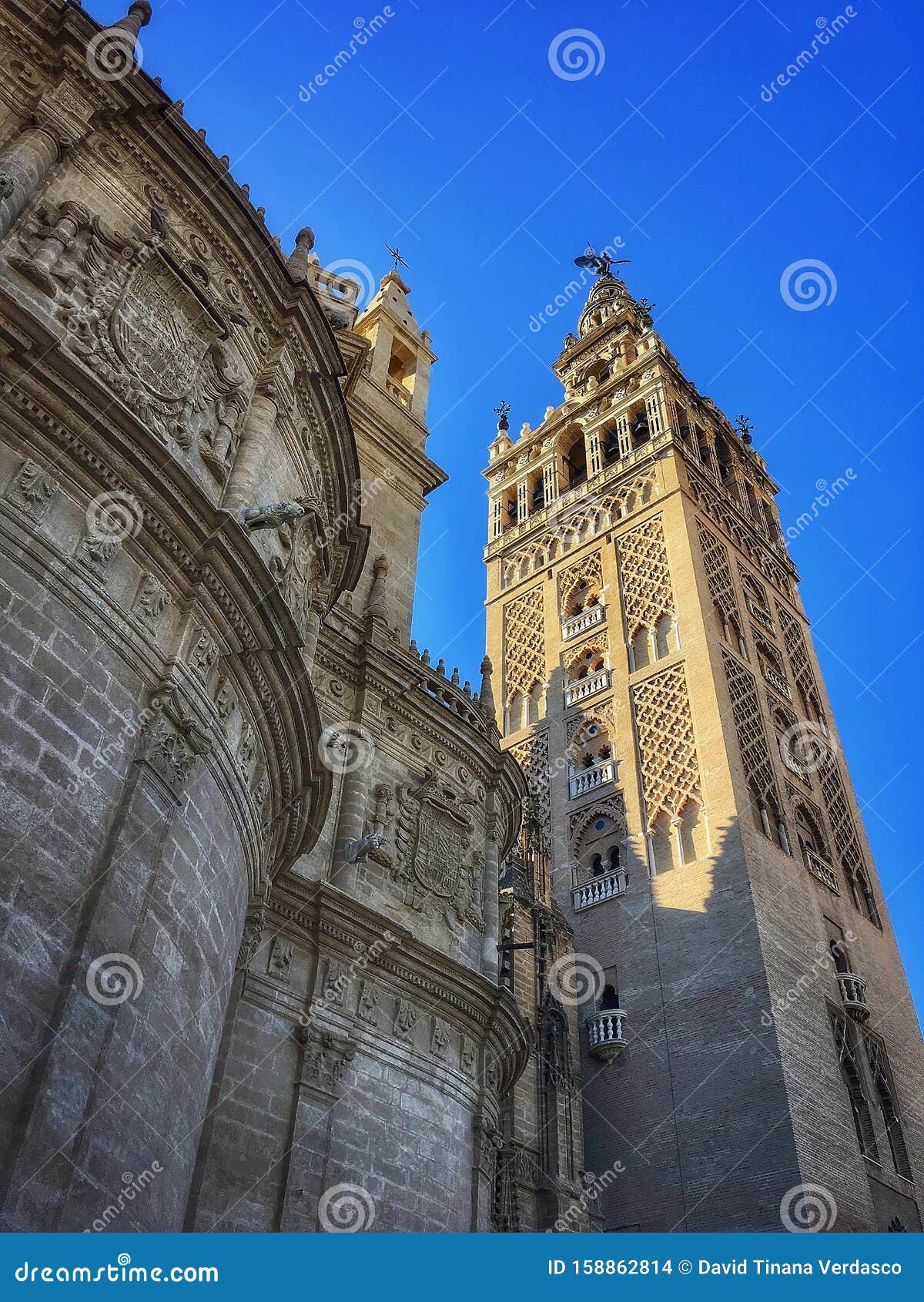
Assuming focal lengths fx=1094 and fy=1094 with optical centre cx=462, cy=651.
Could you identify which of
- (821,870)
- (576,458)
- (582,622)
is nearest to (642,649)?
(582,622)

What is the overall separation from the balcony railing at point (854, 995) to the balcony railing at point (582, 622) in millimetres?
11643

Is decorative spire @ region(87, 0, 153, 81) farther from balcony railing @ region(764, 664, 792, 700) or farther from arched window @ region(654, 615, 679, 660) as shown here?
balcony railing @ region(764, 664, 792, 700)

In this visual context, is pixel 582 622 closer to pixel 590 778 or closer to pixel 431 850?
pixel 590 778

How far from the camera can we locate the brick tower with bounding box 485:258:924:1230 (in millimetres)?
20578

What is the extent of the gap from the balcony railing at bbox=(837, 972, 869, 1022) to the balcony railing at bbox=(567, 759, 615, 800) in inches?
281

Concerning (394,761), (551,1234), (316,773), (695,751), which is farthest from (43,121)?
(695,751)

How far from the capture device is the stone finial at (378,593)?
668 inches

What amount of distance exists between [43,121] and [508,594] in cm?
2623

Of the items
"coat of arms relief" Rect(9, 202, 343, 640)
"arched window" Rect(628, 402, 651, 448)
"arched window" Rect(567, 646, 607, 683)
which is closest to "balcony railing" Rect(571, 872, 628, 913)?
"arched window" Rect(567, 646, 607, 683)

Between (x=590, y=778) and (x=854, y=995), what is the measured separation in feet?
26.7

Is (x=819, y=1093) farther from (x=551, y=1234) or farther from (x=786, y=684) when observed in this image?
(x=551, y=1234)

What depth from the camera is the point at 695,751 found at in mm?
26016

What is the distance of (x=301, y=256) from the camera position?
1379cm

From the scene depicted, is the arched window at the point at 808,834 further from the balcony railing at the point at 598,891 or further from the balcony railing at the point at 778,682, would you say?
the balcony railing at the point at 598,891
